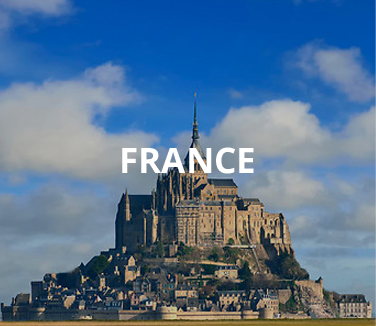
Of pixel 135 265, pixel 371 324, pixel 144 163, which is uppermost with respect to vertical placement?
pixel 144 163

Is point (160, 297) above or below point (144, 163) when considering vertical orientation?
below

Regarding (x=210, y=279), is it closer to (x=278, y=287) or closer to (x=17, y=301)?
(x=278, y=287)

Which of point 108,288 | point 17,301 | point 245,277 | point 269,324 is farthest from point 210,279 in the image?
point 269,324

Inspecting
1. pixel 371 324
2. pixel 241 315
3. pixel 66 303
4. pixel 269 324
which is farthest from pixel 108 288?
pixel 371 324

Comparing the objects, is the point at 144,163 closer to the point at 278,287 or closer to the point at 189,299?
the point at 189,299

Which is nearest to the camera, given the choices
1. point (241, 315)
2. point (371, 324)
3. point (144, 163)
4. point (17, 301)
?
point (371, 324)

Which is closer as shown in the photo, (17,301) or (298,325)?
(298,325)

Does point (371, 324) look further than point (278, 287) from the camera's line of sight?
No

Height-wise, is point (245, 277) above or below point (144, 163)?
below

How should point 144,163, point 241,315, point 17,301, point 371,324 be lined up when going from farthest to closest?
point 17,301
point 241,315
point 144,163
point 371,324
